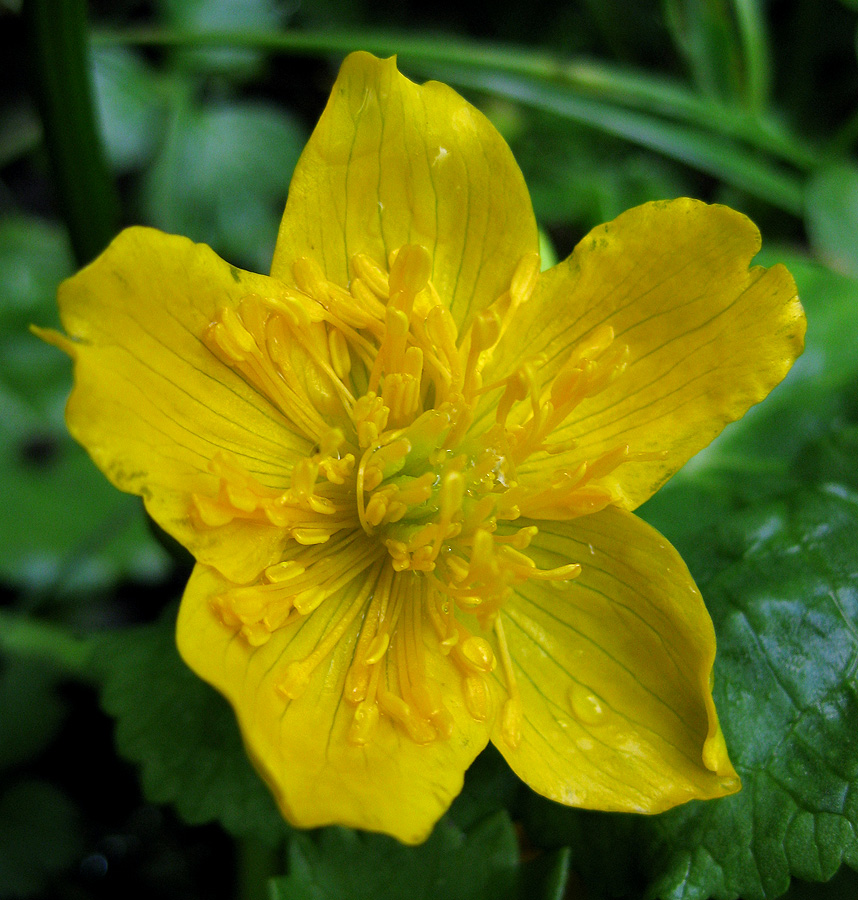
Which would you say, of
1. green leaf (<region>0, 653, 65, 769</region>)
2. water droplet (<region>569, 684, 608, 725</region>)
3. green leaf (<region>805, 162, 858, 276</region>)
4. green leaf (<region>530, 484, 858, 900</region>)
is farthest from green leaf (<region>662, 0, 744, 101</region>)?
green leaf (<region>0, 653, 65, 769</region>)

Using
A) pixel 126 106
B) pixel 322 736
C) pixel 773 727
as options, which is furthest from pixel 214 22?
pixel 773 727

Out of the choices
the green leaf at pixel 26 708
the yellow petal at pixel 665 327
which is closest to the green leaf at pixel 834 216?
the yellow petal at pixel 665 327

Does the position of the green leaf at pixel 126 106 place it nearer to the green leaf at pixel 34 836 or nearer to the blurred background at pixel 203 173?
the blurred background at pixel 203 173

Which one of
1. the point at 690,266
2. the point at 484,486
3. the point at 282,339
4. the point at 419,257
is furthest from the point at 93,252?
the point at 690,266

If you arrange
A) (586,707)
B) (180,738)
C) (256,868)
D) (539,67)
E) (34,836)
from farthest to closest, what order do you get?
Result: (539,67)
(34,836)
(256,868)
(180,738)
(586,707)

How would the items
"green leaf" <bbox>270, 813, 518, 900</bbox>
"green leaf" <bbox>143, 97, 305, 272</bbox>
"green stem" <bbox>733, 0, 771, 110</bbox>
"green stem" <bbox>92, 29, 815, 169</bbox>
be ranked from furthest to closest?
"green leaf" <bbox>143, 97, 305, 272</bbox>
"green stem" <bbox>733, 0, 771, 110</bbox>
"green stem" <bbox>92, 29, 815, 169</bbox>
"green leaf" <bbox>270, 813, 518, 900</bbox>

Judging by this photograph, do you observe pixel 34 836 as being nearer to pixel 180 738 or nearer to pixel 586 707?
pixel 180 738

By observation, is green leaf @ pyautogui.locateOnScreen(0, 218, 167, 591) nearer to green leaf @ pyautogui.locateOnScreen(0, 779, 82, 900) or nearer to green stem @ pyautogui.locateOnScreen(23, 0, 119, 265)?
green leaf @ pyautogui.locateOnScreen(0, 779, 82, 900)
